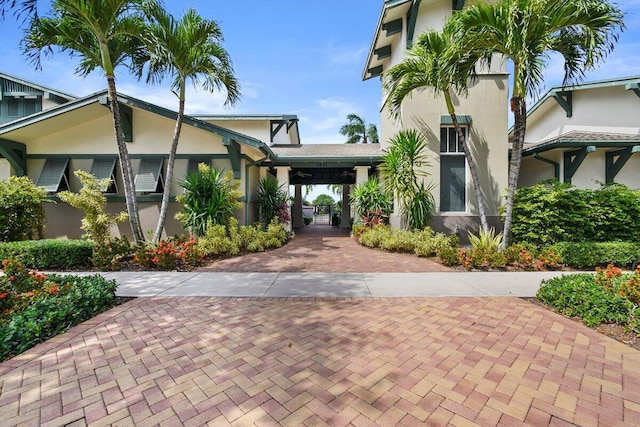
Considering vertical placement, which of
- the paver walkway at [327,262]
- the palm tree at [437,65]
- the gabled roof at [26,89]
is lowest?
the paver walkway at [327,262]

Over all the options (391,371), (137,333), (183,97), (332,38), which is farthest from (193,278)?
(332,38)

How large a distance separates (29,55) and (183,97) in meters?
3.85

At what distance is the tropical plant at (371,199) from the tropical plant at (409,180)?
1079 millimetres

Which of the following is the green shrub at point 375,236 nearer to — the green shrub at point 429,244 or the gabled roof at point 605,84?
the green shrub at point 429,244

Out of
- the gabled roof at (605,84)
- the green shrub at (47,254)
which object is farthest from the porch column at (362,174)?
the green shrub at (47,254)

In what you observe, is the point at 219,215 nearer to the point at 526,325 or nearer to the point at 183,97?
the point at 183,97

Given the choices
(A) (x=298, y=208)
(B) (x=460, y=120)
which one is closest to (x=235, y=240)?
(B) (x=460, y=120)

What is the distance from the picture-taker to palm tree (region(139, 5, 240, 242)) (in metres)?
7.22

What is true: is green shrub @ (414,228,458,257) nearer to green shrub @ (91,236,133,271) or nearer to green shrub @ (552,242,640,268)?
green shrub @ (552,242,640,268)

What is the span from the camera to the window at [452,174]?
10180 millimetres

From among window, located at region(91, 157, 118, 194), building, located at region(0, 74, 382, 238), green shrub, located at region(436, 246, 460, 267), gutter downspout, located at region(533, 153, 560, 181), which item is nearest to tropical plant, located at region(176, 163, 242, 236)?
building, located at region(0, 74, 382, 238)

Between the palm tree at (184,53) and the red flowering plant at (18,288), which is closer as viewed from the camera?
the red flowering plant at (18,288)

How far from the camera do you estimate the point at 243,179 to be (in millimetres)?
10070

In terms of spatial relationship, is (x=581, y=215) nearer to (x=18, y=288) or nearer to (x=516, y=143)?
(x=516, y=143)
